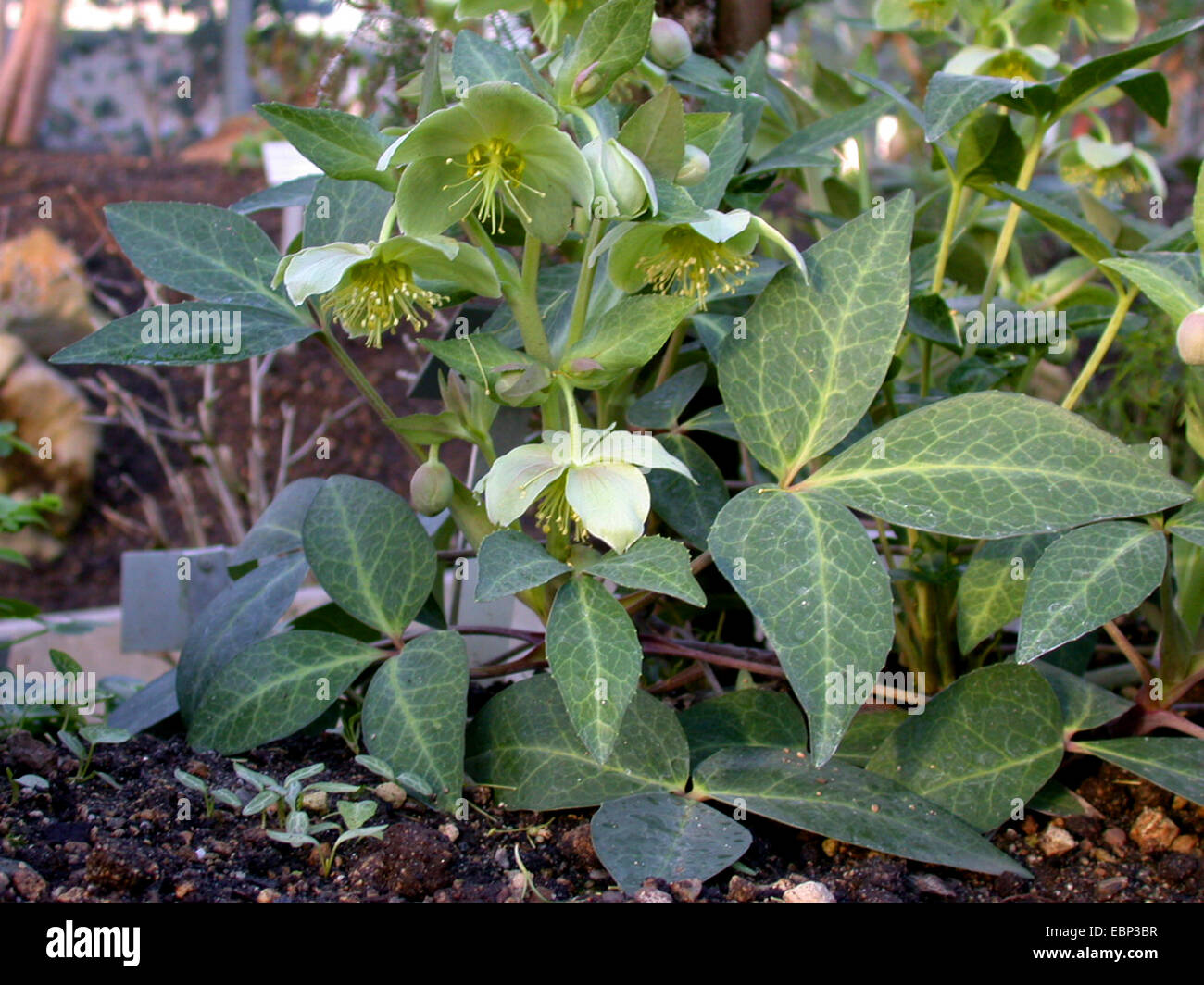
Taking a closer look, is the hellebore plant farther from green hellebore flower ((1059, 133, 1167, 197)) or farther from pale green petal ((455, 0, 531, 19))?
green hellebore flower ((1059, 133, 1167, 197))

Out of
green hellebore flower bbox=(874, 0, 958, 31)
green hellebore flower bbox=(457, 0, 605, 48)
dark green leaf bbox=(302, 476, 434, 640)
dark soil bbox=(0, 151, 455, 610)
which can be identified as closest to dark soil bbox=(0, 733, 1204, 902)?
dark green leaf bbox=(302, 476, 434, 640)

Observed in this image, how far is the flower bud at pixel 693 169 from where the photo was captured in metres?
0.69

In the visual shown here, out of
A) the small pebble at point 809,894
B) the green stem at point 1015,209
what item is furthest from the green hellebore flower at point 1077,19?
the small pebble at point 809,894

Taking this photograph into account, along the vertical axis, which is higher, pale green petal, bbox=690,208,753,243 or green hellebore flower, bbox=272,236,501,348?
pale green petal, bbox=690,208,753,243

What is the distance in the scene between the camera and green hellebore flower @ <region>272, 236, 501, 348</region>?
61 centimetres

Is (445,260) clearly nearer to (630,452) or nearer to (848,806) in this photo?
(630,452)

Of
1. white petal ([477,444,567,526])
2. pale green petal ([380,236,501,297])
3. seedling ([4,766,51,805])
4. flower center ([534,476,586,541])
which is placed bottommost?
seedling ([4,766,51,805])

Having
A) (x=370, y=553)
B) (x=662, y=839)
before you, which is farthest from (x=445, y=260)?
(x=662, y=839)

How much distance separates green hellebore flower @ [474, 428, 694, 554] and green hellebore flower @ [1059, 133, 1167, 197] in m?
0.65

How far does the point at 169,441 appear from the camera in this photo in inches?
108

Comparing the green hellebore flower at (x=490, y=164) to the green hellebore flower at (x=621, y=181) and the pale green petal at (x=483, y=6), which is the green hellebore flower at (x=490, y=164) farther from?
the pale green petal at (x=483, y=6)

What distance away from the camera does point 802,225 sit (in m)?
1.47

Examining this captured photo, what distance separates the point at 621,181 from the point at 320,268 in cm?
17

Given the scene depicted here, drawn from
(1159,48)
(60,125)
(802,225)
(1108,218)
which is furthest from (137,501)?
(60,125)
